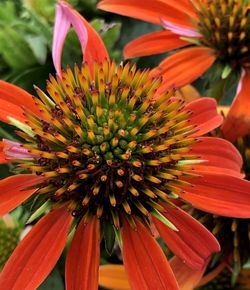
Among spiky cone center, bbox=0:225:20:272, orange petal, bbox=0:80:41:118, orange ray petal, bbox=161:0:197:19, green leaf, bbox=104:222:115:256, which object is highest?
orange petal, bbox=0:80:41:118

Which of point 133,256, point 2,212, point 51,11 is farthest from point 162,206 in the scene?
point 51,11

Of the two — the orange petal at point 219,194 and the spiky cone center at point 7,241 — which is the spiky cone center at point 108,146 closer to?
the orange petal at point 219,194

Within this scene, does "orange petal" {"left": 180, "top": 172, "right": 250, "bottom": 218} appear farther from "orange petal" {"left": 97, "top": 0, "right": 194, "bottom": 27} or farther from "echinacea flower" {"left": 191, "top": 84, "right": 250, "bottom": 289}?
"orange petal" {"left": 97, "top": 0, "right": 194, "bottom": 27}

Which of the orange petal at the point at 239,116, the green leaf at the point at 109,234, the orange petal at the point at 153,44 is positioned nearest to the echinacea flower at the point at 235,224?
the orange petal at the point at 239,116

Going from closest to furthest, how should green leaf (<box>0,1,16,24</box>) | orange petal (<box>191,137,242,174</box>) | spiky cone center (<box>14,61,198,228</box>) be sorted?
1. spiky cone center (<box>14,61,198,228</box>)
2. orange petal (<box>191,137,242,174</box>)
3. green leaf (<box>0,1,16,24</box>)

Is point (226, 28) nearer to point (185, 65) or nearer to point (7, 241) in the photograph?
point (185, 65)

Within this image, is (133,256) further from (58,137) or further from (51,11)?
(51,11)

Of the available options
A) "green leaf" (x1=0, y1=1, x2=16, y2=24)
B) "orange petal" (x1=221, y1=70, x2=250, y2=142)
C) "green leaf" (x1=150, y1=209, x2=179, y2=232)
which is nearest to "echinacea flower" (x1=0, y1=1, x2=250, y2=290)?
"green leaf" (x1=150, y1=209, x2=179, y2=232)

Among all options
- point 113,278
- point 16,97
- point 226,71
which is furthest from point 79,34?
point 113,278
